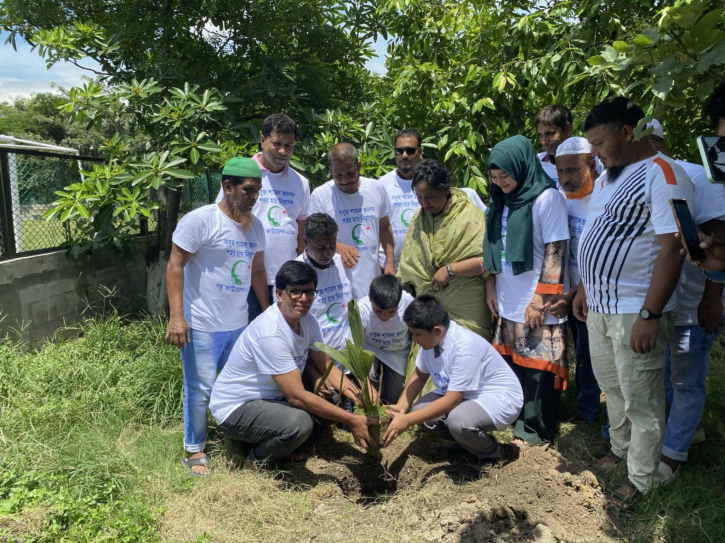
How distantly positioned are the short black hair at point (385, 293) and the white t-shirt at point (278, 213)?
76cm

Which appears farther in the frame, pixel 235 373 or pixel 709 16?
pixel 235 373

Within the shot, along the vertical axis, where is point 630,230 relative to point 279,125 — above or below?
below

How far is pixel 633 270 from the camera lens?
2.58 metres

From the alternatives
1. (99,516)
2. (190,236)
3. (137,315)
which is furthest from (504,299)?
(137,315)

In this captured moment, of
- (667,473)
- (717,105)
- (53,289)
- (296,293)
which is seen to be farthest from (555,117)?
(53,289)

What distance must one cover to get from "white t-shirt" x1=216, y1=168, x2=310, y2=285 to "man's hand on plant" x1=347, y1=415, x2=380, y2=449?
1.22 meters

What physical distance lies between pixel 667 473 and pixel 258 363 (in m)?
2.23

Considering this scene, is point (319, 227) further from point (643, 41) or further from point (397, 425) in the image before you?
point (643, 41)

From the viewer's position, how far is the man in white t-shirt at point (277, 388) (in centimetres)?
317

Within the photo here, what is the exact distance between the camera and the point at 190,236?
319 cm

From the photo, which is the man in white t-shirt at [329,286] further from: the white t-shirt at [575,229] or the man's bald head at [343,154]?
the white t-shirt at [575,229]

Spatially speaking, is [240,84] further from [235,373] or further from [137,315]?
[235,373]

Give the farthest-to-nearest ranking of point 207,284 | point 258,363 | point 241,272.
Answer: point 241,272 < point 207,284 < point 258,363

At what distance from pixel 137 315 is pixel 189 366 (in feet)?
9.36
